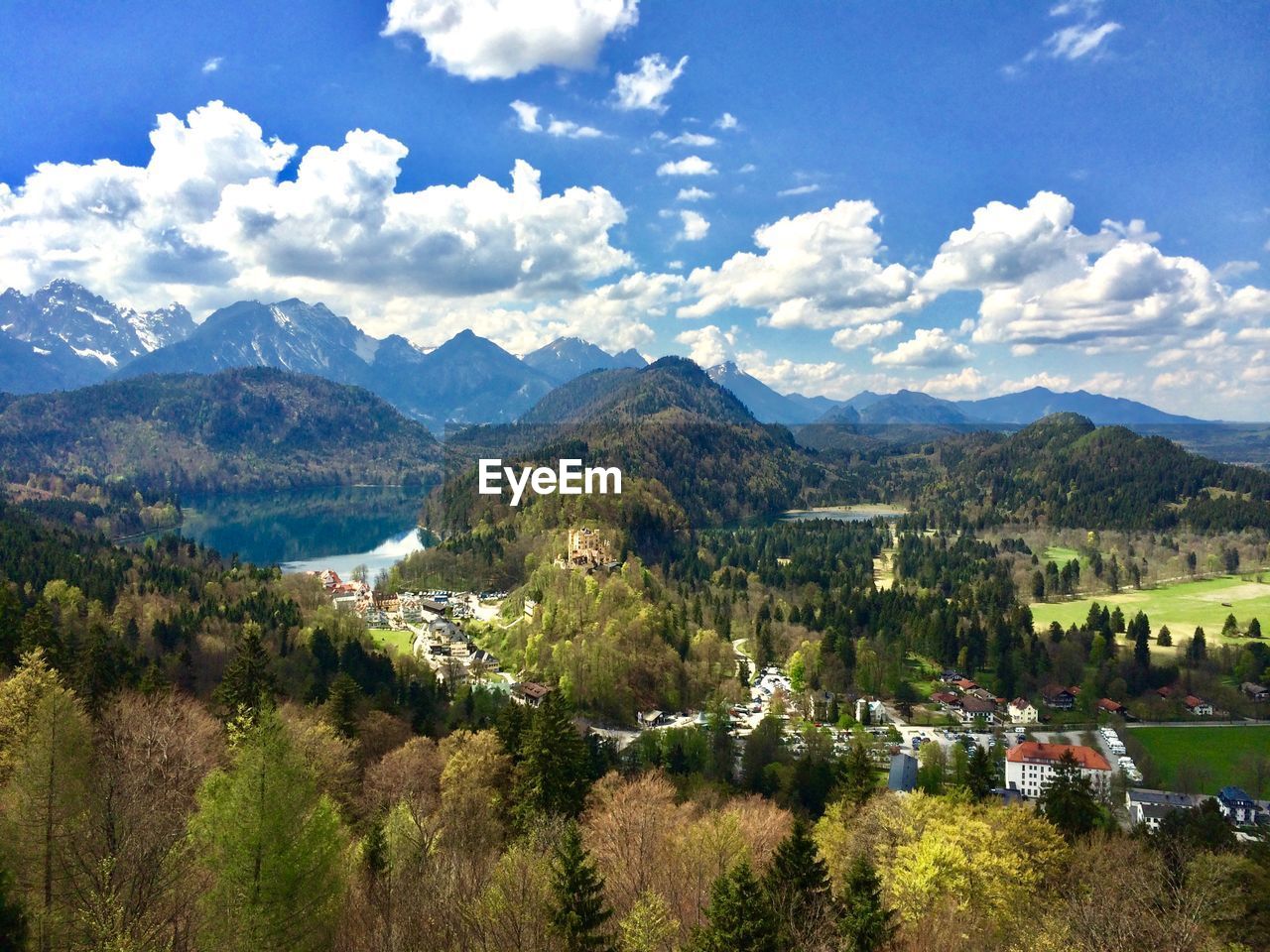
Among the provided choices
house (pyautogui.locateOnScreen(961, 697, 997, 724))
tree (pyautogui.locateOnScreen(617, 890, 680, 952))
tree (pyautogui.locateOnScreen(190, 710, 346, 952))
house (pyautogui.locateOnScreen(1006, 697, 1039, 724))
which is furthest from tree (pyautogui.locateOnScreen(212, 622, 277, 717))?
house (pyautogui.locateOnScreen(1006, 697, 1039, 724))

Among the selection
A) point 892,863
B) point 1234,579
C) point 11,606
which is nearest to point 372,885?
point 892,863

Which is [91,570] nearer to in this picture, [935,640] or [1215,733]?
[935,640]

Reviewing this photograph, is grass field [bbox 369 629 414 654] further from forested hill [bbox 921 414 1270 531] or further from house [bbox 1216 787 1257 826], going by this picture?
forested hill [bbox 921 414 1270 531]

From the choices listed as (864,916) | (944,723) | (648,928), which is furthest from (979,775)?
(944,723)

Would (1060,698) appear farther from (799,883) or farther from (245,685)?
(245,685)

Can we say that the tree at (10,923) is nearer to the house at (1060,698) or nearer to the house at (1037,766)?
the house at (1037,766)

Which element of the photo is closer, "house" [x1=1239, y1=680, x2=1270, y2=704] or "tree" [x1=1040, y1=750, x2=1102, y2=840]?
"tree" [x1=1040, y1=750, x2=1102, y2=840]

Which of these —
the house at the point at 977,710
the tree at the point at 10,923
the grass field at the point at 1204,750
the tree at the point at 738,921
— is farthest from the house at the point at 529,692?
the tree at the point at 10,923
